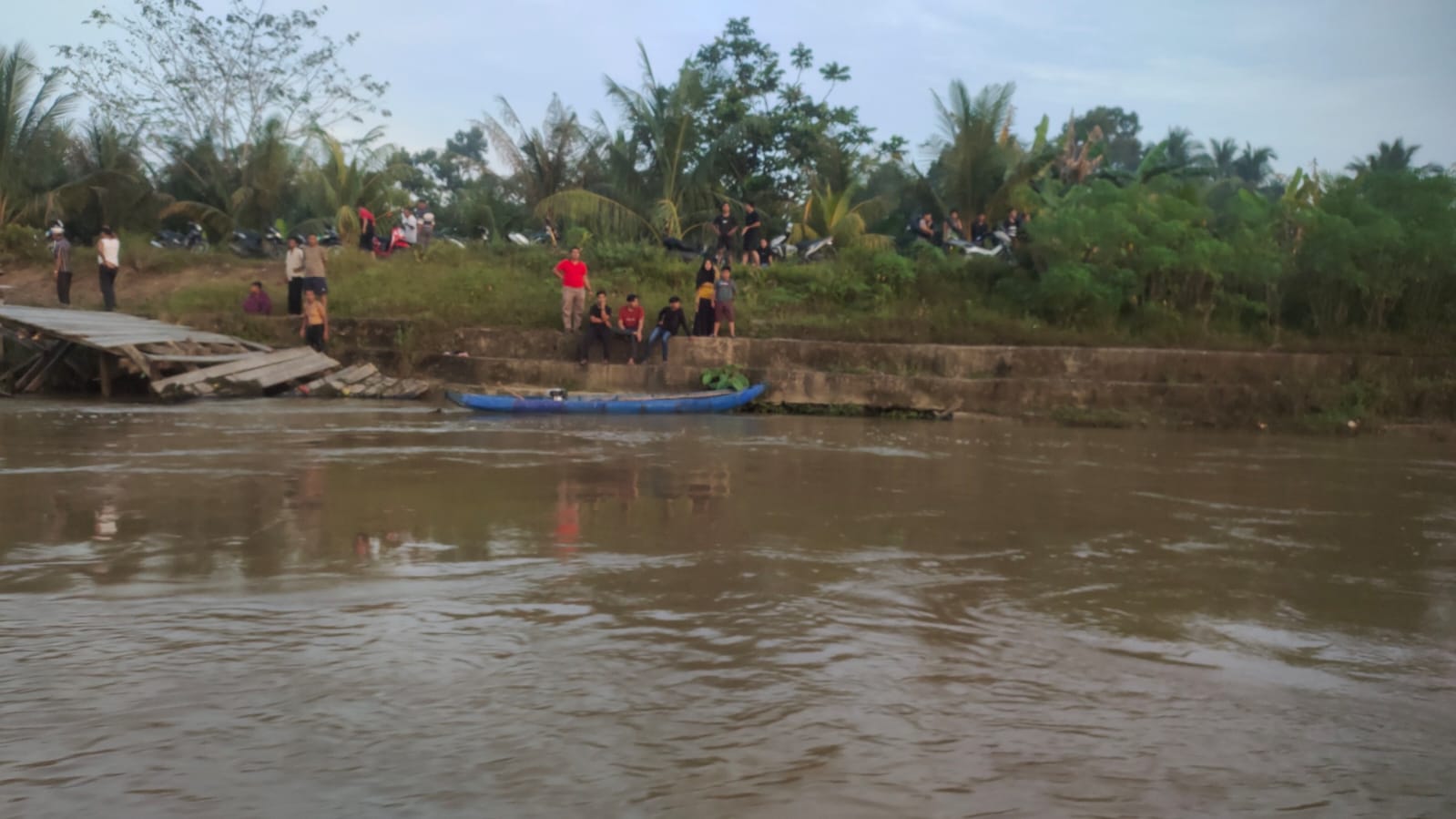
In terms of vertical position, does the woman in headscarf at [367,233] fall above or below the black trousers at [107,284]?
above

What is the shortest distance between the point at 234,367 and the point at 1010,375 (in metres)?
10.9

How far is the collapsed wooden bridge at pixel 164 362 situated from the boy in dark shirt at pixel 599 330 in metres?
2.42

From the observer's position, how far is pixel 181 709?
3547 mm

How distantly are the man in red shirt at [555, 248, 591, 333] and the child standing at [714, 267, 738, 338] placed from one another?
6.83ft

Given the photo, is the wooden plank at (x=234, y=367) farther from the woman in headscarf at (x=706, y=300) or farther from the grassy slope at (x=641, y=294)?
the woman in headscarf at (x=706, y=300)

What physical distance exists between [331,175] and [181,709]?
21933 mm

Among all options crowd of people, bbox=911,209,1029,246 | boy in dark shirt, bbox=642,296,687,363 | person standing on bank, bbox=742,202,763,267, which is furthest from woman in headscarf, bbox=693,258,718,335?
crowd of people, bbox=911,209,1029,246

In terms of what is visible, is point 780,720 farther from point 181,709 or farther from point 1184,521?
point 1184,521

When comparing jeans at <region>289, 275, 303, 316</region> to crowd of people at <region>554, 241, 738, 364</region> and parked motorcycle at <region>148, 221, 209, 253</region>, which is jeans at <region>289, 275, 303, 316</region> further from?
parked motorcycle at <region>148, 221, 209, 253</region>

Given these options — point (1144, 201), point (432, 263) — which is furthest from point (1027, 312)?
point (432, 263)

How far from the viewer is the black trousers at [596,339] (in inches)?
674

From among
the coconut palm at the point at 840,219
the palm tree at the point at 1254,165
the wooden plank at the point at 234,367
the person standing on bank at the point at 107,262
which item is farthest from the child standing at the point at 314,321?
the palm tree at the point at 1254,165

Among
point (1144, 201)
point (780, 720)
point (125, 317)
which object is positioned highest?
point (1144, 201)

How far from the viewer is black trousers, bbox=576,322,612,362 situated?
17.1 meters
